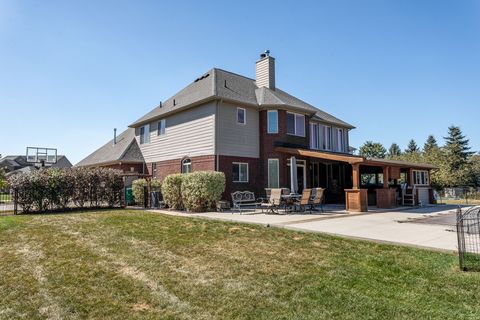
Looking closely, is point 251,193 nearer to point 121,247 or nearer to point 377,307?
point 121,247

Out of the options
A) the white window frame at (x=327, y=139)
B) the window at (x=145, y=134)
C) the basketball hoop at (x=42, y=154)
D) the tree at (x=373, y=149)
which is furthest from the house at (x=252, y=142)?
the tree at (x=373, y=149)

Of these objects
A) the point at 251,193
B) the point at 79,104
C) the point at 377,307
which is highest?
the point at 79,104

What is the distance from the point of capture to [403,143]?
311 ft

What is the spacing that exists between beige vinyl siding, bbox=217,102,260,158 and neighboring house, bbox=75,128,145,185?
7.05m

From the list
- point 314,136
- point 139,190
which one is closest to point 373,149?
point 314,136

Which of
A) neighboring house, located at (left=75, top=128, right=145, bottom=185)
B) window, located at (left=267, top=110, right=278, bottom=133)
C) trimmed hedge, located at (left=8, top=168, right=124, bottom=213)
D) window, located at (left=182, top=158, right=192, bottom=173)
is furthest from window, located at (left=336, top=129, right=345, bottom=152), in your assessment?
trimmed hedge, located at (left=8, top=168, right=124, bottom=213)

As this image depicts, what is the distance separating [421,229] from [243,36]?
11.9 metres

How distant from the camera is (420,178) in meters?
23.1

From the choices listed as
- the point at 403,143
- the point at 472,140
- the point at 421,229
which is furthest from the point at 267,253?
the point at 403,143

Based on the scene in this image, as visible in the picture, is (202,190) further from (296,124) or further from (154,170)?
(154,170)

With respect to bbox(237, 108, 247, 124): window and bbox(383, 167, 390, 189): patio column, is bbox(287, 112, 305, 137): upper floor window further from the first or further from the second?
bbox(383, 167, 390, 189): patio column

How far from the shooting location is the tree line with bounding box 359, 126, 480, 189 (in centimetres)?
4381

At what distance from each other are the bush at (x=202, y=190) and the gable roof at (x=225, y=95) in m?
4.54

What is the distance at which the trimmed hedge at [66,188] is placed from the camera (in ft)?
47.6
